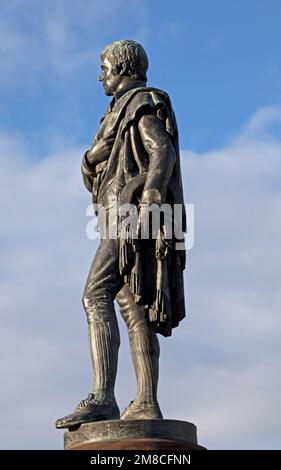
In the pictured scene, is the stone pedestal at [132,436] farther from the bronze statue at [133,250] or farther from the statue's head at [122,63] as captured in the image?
the statue's head at [122,63]

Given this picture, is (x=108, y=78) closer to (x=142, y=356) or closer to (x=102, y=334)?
(x=102, y=334)

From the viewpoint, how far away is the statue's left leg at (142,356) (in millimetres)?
12500

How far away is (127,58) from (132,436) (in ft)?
14.5

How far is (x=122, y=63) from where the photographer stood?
45.5 ft

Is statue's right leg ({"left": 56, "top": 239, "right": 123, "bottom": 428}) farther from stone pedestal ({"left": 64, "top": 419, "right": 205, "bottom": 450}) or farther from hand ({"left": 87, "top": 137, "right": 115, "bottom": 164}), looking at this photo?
hand ({"left": 87, "top": 137, "right": 115, "bottom": 164})

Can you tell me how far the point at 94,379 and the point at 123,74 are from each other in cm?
359

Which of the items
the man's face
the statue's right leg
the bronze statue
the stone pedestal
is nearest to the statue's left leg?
the bronze statue

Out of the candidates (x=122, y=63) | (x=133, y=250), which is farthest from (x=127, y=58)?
(x=133, y=250)

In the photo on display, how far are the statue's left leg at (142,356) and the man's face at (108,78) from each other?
2.37m

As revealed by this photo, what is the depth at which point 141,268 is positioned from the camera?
12.9m

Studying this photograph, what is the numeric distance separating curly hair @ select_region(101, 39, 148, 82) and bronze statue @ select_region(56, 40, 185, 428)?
11mm

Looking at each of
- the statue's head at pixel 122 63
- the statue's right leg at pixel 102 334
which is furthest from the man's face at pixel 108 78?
the statue's right leg at pixel 102 334

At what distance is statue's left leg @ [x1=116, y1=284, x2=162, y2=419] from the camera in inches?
492
